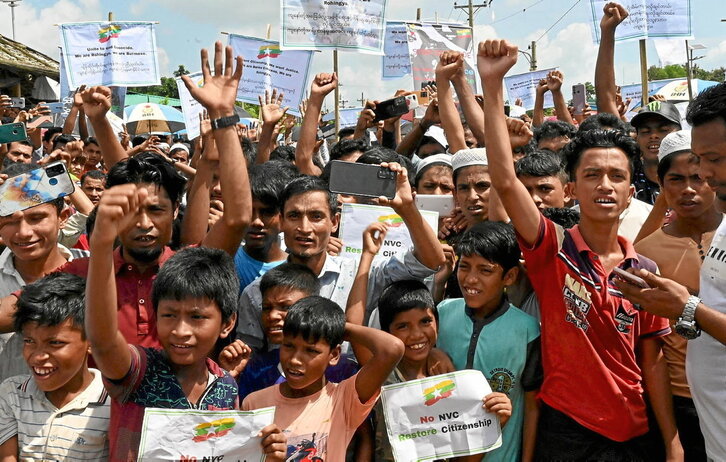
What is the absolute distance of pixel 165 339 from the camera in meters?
2.53

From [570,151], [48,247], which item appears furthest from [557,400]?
[48,247]

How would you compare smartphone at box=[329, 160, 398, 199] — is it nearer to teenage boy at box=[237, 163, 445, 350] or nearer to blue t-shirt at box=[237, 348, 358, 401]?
teenage boy at box=[237, 163, 445, 350]

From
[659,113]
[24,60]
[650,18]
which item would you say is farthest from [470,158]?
[24,60]

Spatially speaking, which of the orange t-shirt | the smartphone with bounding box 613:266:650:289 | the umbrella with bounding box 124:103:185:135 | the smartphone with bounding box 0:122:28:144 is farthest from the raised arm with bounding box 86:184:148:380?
the umbrella with bounding box 124:103:185:135

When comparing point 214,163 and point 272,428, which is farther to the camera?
point 214,163

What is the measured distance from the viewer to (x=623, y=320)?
270cm

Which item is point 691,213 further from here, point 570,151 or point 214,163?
point 214,163

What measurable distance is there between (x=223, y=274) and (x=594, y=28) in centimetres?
508

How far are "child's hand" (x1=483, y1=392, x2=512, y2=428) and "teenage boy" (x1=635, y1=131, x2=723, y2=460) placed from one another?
2.36 feet

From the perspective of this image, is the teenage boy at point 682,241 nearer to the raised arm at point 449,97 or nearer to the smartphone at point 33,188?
the raised arm at point 449,97

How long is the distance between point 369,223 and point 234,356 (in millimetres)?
1142

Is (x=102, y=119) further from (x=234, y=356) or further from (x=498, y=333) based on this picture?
(x=498, y=333)

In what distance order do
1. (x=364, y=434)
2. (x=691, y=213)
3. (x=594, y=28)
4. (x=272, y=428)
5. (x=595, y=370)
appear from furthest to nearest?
(x=594, y=28) < (x=691, y=213) < (x=364, y=434) < (x=595, y=370) < (x=272, y=428)

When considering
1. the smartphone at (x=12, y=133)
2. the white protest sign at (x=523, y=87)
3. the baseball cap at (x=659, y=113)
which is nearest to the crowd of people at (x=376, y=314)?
the smartphone at (x=12, y=133)
